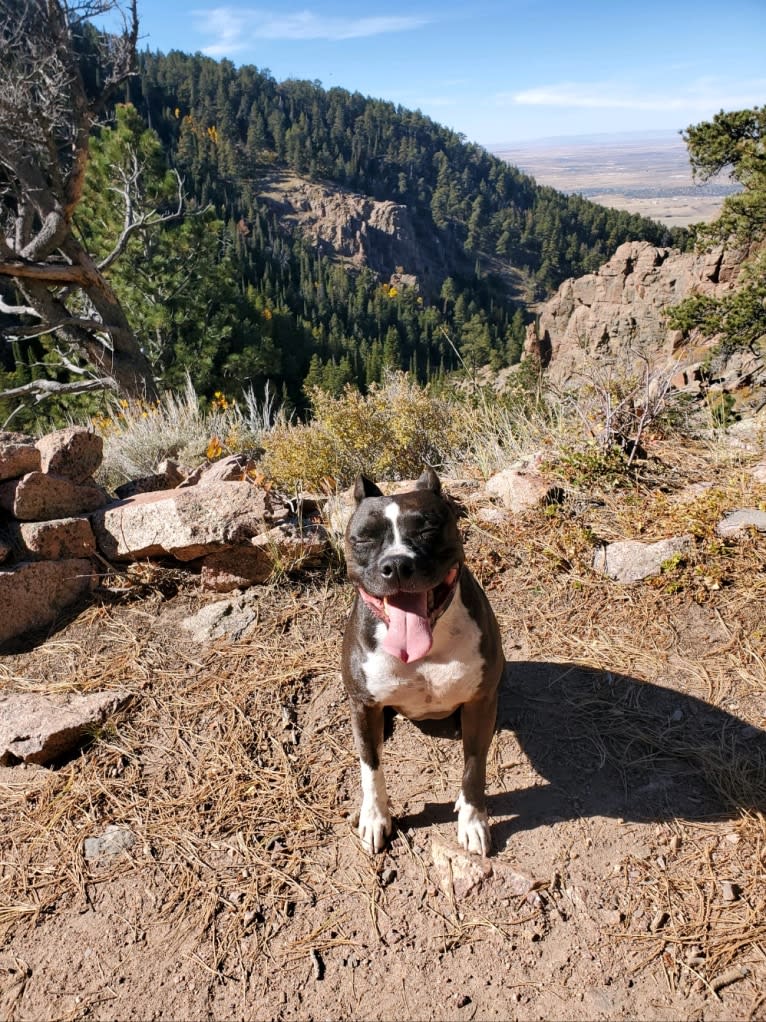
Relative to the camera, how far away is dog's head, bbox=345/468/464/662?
171 centimetres

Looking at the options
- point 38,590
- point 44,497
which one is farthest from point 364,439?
point 38,590

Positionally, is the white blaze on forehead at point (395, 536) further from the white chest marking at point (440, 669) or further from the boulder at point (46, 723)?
the boulder at point (46, 723)

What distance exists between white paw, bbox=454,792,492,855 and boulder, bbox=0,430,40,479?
266cm

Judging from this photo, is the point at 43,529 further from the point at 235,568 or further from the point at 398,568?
the point at 398,568

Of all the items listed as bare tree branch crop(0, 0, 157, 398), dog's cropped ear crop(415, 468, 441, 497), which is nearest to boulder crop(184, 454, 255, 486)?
dog's cropped ear crop(415, 468, 441, 497)

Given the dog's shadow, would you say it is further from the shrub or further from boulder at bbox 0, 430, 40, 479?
boulder at bbox 0, 430, 40, 479

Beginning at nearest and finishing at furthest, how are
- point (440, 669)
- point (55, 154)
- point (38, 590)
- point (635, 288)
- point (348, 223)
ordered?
point (440, 669), point (38, 590), point (55, 154), point (635, 288), point (348, 223)

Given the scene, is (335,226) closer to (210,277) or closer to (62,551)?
(210,277)

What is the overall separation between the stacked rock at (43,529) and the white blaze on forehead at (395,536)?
2.10 metres

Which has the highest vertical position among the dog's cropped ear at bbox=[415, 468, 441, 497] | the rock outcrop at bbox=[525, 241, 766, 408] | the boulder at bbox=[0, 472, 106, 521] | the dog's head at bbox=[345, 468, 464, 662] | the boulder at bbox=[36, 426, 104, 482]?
the dog's cropped ear at bbox=[415, 468, 441, 497]

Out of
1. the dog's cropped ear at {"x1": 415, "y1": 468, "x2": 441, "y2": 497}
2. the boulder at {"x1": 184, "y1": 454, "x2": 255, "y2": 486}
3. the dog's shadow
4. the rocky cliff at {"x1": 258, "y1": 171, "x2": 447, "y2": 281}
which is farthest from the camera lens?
the rocky cliff at {"x1": 258, "y1": 171, "x2": 447, "y2": 281}

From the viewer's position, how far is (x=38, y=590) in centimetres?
311

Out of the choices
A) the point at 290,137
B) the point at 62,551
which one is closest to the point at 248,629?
the point at 62,551

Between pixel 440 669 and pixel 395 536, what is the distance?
0.41 metres
